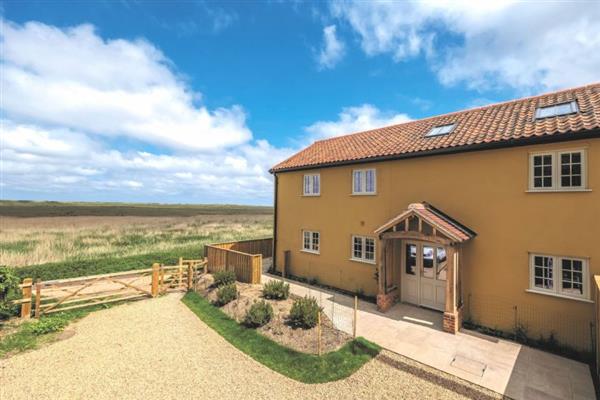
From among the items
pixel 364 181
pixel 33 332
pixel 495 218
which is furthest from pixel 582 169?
pixel 33 332

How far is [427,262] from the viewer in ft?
39.5

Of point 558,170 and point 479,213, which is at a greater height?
point 558,170

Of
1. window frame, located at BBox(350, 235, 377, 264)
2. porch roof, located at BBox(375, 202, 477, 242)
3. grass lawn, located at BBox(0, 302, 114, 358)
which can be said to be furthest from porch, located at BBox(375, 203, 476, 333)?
grass lawn, located at BBox(0, 302, 114, 358)

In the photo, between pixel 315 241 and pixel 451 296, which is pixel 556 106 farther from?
pixel 315 241

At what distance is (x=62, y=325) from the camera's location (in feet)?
35.8

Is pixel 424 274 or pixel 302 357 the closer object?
pixel 302 357

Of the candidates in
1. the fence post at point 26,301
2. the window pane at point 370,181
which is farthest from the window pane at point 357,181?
the fence post at point 26,301

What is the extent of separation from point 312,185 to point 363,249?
4.97 meters

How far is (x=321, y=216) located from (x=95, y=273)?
14426mm

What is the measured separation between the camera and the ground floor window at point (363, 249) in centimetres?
1399

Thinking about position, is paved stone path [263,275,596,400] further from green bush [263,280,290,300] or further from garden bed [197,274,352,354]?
green bush [263,280,290,300]

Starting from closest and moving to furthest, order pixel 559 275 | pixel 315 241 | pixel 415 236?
pixel 559 275 → pixel 415 236 → pixel 315 241

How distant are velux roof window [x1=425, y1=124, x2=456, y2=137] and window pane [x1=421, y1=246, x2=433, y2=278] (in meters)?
5.31

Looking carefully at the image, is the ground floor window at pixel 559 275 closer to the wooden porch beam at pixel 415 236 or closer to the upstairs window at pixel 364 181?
the wooden porch beam at pixel 415 236
